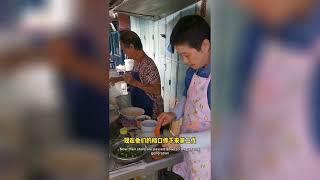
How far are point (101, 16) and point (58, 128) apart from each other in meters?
0.22

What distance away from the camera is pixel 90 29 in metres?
0.52

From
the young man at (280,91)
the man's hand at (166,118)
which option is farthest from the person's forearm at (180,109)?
the young man at (280,91)

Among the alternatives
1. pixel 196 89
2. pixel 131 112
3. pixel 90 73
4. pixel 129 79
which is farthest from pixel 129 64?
pixel 90 73

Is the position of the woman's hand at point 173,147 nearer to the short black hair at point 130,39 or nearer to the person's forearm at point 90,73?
the short black hair at point 130,39

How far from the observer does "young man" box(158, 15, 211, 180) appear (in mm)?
970

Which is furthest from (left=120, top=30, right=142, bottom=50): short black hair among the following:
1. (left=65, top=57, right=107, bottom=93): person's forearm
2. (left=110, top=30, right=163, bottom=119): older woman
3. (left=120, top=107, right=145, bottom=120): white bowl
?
(left=65, top=57, right=107, bottom=93): person's forearm

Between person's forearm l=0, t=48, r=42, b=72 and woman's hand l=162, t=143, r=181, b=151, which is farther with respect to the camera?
woman's hand l=162, t=143, r=181, b=151

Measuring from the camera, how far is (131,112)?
1252 mm

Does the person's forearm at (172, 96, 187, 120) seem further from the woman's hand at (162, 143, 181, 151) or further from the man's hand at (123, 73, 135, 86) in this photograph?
the man's hand at (123, 73, 135, 86)

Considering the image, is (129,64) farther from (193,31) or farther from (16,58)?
(16,58)

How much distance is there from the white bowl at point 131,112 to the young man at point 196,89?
23 cm

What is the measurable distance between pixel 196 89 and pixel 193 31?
0.21 metres

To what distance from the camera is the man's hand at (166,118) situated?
113cm

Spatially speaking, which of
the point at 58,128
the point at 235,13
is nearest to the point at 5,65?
the point at 58,128
